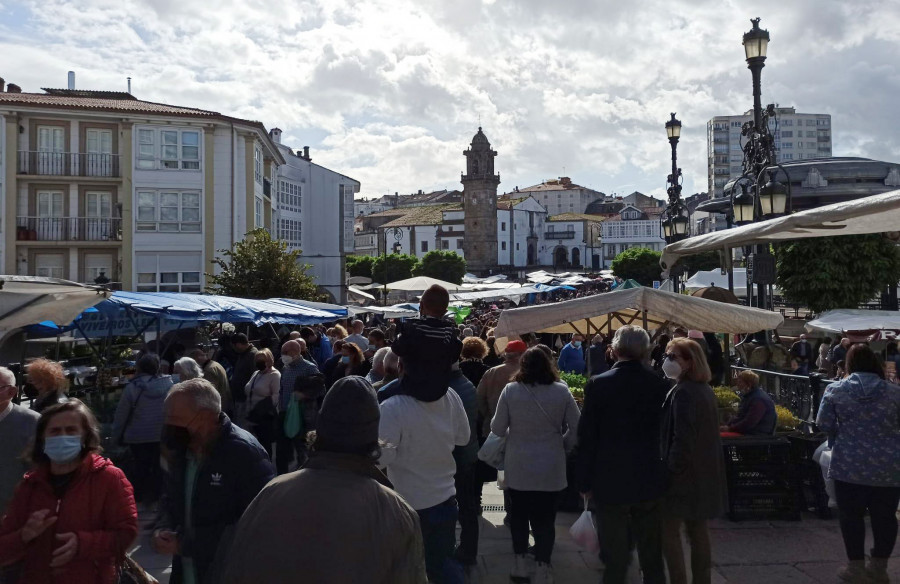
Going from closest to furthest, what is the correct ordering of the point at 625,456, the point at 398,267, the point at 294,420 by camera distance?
the point at 625,456 < the point at 294,420 < the point at 398,267

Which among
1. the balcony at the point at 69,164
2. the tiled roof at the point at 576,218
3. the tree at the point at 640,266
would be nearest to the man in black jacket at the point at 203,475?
the balcony at the point at 69,164

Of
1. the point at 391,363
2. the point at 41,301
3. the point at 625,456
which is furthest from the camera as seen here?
the point at 391,363

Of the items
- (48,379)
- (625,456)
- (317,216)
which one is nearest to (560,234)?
(317,216)

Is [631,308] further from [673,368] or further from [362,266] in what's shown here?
[362,266]

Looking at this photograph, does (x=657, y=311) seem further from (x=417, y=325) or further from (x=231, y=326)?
(x=231, y=326)

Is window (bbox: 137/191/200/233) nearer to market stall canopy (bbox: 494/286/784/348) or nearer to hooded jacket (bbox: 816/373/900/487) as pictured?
market stall canopy (bbox: 494/286/784/348)

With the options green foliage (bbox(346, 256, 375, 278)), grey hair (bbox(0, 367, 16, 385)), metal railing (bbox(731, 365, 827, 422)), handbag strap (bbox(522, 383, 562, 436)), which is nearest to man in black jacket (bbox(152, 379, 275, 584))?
grey hair (bbox(0, 367, 16, 385))

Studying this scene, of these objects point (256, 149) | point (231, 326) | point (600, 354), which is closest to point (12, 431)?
point (600, 354)

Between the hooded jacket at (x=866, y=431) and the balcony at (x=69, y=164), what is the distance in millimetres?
30015

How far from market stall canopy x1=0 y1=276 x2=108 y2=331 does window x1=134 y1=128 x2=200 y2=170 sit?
25.5 m

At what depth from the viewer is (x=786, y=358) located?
43.7ft

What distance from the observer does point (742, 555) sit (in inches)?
238

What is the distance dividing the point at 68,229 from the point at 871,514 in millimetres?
31167

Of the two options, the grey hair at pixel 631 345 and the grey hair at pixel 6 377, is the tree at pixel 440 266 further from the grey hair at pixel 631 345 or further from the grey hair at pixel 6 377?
the grey hair at pixel 6 377
